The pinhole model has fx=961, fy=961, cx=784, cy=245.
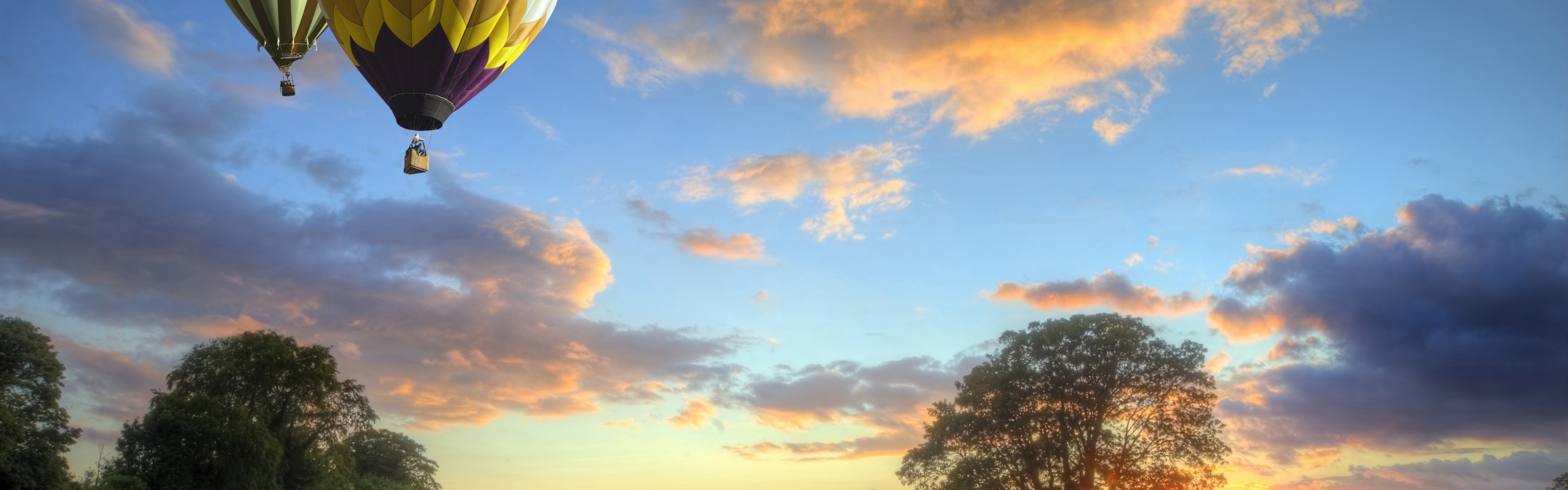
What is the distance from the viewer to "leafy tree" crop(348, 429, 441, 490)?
81.1 meters

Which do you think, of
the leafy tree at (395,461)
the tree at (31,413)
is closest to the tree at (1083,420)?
the tree at (31,413)

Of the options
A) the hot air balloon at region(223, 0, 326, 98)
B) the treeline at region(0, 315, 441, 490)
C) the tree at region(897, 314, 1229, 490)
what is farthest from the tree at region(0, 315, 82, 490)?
the tree at region(897, 314, 1229, 490)

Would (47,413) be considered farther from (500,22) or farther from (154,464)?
(500,22)

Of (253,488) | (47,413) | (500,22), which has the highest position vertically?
(500,22)

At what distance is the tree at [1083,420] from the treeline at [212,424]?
32.0 metres

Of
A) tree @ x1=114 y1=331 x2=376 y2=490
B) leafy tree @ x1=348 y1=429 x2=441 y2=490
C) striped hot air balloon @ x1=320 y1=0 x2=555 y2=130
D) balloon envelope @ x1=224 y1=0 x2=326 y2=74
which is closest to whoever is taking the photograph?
striped hot air balloon @ x1=320 y1=0 x2=555 y2=130

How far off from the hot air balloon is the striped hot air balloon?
4.36 metres

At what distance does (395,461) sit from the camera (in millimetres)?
83875

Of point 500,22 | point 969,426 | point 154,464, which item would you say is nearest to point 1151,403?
point 969,426

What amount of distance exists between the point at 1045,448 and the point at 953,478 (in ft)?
12.3

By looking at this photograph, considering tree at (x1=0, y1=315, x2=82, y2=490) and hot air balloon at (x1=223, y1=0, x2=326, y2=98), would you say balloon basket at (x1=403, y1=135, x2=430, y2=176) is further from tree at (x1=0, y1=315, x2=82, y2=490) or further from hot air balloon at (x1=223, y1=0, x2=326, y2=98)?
tree at (x1=0, y1=315, x2=82, y2=490)

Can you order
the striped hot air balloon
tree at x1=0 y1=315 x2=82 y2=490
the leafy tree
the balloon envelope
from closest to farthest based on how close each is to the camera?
1. the striped hot air balloon
2. the balloon envelope
3. tree at x1=0 y1=315 x2=82 y2=490
4. the leafy tree

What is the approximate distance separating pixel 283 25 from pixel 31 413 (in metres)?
23.4

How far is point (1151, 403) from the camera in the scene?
3747 centimetres
